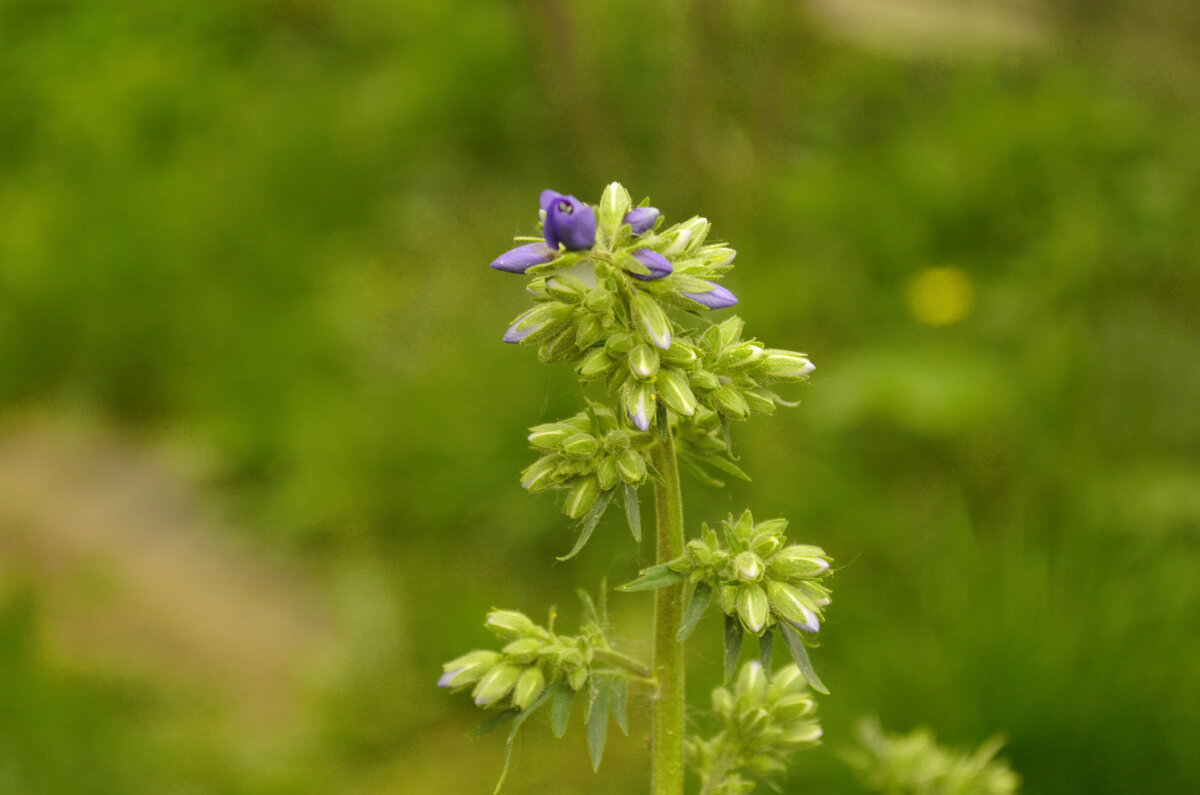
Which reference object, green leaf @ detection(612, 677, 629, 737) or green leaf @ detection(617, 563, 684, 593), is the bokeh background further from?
green leaf @ detection(617, 563, 684, 593)

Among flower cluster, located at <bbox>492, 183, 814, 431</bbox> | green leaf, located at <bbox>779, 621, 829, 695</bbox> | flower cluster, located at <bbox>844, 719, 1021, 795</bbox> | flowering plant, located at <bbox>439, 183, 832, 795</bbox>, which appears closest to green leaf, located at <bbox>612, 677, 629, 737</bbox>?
flowering plant, located at <bbox>439, 183, 832, 795</bbox>

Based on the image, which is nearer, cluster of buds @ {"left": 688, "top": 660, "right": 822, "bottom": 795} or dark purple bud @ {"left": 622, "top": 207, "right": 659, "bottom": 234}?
dark purple bud @ {"left": 622, "top": 207, "right": 659, "bottom": 234}

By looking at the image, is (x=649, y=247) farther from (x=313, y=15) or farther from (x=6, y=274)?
(x=313, y=15)

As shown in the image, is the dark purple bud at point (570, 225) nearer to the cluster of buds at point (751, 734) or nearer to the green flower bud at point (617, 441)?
the green flower bud at point (617, 441)

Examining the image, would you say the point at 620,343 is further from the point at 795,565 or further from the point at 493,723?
the point at 493,723

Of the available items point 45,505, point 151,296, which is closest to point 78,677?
point 45,505

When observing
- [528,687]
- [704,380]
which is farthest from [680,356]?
[528,687]
